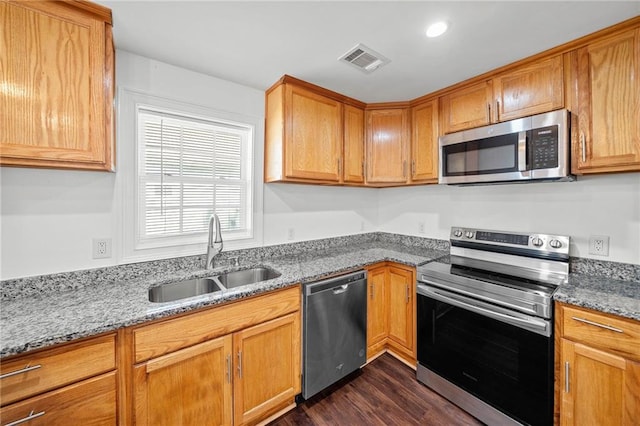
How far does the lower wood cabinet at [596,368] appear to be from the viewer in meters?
1.19

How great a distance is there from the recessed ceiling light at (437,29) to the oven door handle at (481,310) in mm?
1641

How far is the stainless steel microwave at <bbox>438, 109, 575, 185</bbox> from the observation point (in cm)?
158

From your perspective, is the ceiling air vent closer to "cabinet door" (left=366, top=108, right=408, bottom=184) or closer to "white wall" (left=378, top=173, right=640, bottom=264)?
"cabinet door" (left=366, top=108, right=408, bottom=184)

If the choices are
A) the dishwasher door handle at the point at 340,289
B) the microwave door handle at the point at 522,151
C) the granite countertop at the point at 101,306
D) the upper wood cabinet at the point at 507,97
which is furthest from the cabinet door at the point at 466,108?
the dishwasher door handle at the point at 340,289

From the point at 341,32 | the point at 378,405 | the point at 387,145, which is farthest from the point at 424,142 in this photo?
the point at 378,405

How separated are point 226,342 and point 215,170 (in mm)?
1293

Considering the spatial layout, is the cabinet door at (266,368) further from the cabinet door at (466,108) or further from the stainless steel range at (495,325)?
the cabinet door at (466,108)

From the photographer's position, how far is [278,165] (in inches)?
82.4

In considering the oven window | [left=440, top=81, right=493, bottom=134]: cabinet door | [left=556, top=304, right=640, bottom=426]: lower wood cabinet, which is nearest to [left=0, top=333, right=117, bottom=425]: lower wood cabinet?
[left=556, top=304, right=640, bottom=426]: lower wood cabinet

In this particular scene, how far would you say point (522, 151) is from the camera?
169 centimetres

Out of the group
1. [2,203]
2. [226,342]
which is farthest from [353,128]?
[2,203]

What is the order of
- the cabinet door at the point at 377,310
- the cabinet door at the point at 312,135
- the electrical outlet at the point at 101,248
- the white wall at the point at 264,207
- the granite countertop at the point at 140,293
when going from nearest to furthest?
the granite countertop at the point at 140,293
the white wall at the point at 264,207
the electrical outlet at the point at 101,248
the cabinet door at the point at 312,135
the cabinet door at the point at 377,310

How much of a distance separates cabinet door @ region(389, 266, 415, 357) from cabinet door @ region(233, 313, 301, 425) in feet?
3.15

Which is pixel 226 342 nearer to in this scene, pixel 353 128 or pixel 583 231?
pixel 353 128
